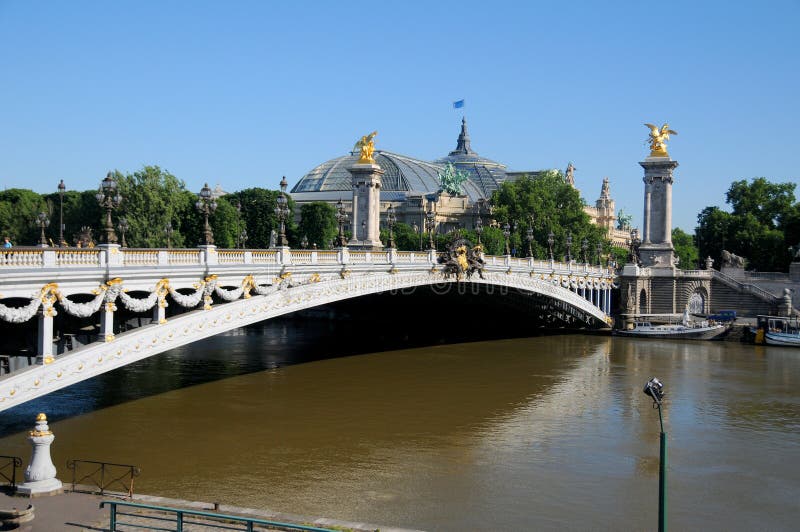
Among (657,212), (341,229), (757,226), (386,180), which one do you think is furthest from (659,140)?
(386,180)

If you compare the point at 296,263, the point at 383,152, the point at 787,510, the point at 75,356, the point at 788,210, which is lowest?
the point at 787,510

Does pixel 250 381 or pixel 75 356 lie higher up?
pixel 75 356

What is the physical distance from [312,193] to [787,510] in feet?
386

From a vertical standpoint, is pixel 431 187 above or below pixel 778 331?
above

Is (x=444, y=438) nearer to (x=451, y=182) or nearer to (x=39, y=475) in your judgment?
(x=39, y=475)

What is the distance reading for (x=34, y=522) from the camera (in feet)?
47.0

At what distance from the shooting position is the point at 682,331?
56938mm

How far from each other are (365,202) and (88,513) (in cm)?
4499

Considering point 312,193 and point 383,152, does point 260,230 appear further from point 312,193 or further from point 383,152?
Result: point 383,152

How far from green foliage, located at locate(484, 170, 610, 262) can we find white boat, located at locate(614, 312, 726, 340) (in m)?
29.6

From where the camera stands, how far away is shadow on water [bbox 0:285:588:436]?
29.5 meters

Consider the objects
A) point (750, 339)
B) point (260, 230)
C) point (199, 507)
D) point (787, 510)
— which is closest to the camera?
point (199, 507)

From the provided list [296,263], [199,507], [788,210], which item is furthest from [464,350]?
[788,210]

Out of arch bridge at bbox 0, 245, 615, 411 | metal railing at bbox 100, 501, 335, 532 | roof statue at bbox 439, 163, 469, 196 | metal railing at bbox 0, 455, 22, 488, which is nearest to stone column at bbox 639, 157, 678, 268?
arch bridge at bbox 0, 245, 615, 411
